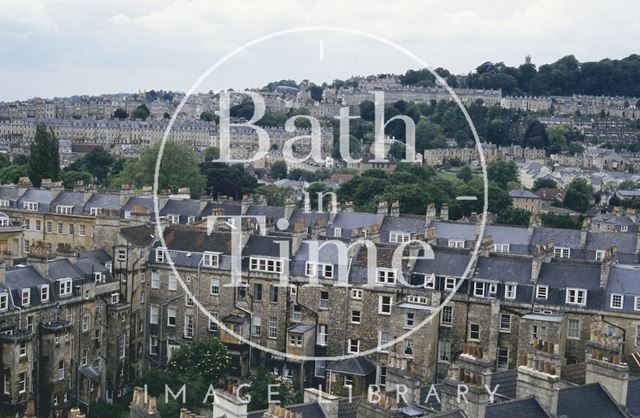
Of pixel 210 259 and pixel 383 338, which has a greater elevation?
pixel 210 259

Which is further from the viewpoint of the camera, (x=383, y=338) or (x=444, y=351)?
(x=383, y=338)

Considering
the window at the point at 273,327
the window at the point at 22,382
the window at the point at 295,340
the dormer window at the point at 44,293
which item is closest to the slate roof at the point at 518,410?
the window at the point at 295,340

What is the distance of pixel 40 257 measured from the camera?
4581cm

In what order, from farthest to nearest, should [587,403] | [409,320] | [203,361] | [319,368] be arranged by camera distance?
[319,368] < [203,361] < [409,320] < [587,403]

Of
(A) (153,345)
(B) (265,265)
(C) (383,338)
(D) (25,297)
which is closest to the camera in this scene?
(D) (25,297)

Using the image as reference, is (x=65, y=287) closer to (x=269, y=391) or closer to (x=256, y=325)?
(x=256, y=325)

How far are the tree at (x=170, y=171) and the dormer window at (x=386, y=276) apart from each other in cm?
5211

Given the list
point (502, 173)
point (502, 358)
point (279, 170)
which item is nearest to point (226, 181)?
point (279, 170)

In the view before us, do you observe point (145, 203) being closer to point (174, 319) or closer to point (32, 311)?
point (174, 319)

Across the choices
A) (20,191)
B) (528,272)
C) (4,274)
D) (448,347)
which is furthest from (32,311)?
(20,191)

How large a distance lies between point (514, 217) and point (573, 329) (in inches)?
1917

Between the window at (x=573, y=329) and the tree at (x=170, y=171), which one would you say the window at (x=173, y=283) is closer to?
the window at (x=573, y=329)

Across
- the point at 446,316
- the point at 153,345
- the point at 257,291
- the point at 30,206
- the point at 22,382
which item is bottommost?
the point at 153,345

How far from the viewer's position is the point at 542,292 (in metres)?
46.0
